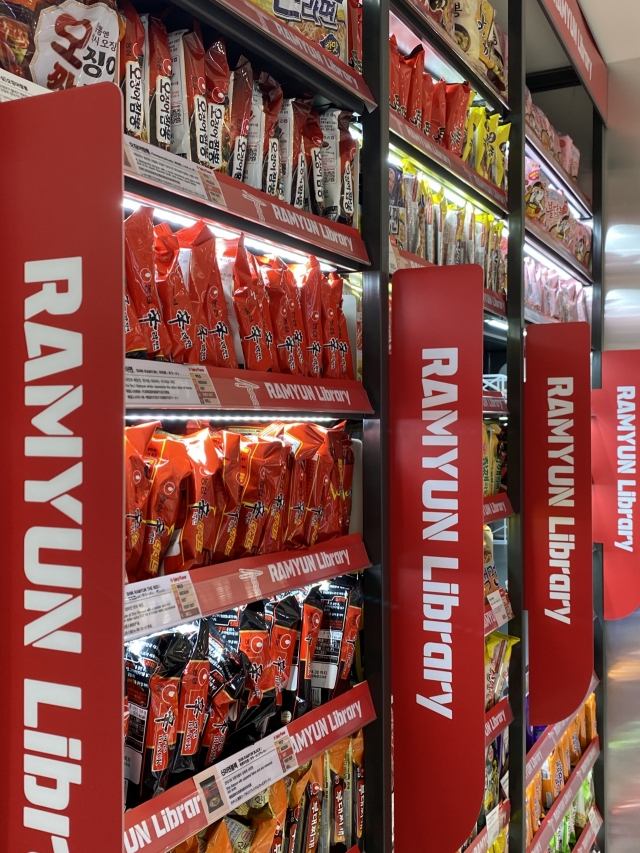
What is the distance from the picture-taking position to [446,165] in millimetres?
2539

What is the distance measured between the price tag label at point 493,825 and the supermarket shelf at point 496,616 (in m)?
0.63

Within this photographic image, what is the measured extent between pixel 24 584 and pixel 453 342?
1.27 metres

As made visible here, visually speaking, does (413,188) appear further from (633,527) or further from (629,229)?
(629,229)

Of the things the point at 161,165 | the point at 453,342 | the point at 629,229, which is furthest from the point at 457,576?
the point at 629,229

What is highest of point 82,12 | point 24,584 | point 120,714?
point 82,12

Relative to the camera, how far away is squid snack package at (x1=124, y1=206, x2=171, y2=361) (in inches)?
53.8

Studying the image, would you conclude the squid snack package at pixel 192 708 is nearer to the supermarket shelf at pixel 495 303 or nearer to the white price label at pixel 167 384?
the white price label at pixel 167 384

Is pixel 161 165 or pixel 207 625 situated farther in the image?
pixel 207 625

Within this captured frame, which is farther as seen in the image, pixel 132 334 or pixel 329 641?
pixel 329 641

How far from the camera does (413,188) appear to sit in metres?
2.46

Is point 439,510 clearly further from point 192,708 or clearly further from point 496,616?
point 496,616

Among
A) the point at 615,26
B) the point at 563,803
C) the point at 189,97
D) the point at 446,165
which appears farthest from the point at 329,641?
the point at 615,26

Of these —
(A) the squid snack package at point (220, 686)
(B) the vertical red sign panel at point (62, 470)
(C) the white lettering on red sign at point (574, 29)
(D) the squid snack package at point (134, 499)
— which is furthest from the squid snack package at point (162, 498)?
(C) the white lettering on red sign at point (574, 29)

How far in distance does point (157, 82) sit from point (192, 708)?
1.18 m
